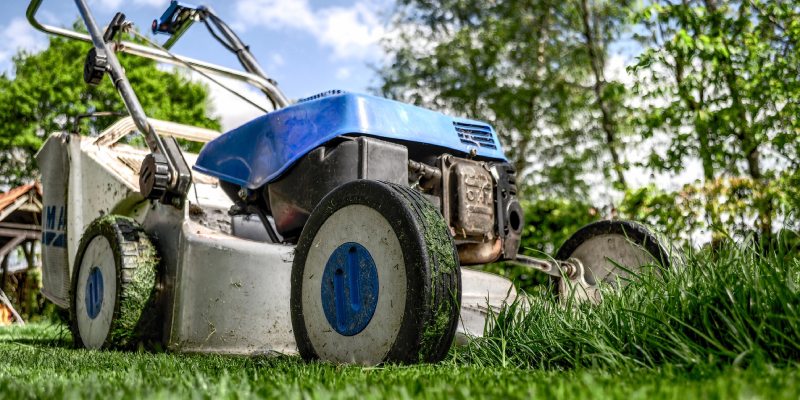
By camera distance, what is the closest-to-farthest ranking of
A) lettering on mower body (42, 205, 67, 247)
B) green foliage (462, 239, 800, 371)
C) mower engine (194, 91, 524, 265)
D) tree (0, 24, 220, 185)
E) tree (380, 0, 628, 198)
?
green foliage (462, 239, 800, 371)
mower engine (194, 91, 524, 265)
lettering on mower body (42, 205, 67, 247)
tree (380, 0, 628, 198)
tree (0, 24, 220, 185)

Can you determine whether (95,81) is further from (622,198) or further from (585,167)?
(585,167)

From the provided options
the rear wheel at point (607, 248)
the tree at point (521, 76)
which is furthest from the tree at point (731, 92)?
the tree at point (521, 76)

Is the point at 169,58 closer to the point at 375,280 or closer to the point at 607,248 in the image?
the point at 375,280

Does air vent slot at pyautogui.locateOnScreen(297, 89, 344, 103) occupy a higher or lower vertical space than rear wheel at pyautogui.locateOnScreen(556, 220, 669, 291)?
higher

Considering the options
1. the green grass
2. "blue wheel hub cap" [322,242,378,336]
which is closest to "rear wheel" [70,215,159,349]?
the green grass

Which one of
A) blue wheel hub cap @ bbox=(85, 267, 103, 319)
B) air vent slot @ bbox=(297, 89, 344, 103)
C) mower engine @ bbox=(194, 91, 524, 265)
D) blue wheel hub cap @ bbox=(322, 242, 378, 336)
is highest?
air vent slot @ bbox=(297, 89, 344, 103)

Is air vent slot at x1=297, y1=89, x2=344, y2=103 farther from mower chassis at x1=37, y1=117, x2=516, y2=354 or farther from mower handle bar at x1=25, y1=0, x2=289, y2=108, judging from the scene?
mower handle bar at x1=25, y1=0, x2=289, y2=108

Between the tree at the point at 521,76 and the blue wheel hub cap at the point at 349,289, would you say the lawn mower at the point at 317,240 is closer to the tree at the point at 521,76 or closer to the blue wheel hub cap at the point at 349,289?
the blue wheel hub cap at the point at 349,289

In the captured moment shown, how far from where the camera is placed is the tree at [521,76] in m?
16.0

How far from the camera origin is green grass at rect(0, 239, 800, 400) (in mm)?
1355

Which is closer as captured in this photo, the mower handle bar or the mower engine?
the mower engine

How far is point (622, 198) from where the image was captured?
684 centimetres

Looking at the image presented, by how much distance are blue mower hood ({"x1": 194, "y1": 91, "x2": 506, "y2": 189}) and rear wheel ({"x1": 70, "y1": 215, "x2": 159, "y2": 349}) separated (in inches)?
18.7

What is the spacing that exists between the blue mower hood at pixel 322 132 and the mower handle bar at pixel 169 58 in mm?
688
